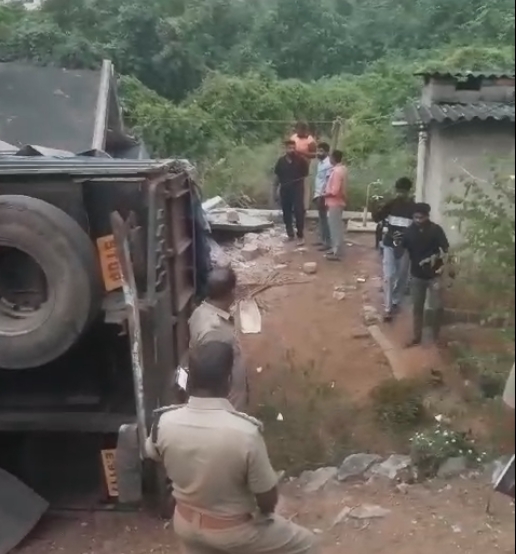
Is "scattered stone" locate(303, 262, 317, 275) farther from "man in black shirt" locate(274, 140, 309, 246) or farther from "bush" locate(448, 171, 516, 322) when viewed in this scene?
"bush" locate(448, 171, 516, 322)

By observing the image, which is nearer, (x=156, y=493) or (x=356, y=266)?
(x=156, y=493)

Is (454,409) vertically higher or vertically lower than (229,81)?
lower

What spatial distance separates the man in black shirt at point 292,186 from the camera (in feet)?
38.4

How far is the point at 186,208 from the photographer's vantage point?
5594mm

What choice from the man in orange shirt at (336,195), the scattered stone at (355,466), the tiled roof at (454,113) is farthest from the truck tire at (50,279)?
the man in orange shirt at (336,195)

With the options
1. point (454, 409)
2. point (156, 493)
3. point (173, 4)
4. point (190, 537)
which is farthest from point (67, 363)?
point (173, 4)

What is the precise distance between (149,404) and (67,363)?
503 mm

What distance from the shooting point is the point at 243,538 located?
2934 mm

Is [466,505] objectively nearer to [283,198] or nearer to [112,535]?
[112,535]

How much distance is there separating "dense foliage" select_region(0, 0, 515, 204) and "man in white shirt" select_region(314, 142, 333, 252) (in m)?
1.82

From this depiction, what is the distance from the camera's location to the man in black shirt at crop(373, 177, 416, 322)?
802 cm

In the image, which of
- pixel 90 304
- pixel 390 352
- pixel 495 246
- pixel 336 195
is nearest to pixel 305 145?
pixel 336 195

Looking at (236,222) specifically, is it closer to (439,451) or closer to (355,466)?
(355,466)

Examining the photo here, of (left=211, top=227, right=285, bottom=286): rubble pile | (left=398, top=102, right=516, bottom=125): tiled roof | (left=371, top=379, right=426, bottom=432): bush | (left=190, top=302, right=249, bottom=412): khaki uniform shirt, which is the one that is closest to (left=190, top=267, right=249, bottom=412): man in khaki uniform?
(left=190, top=302, right=249, bottom=412): khaki uniform shirt
